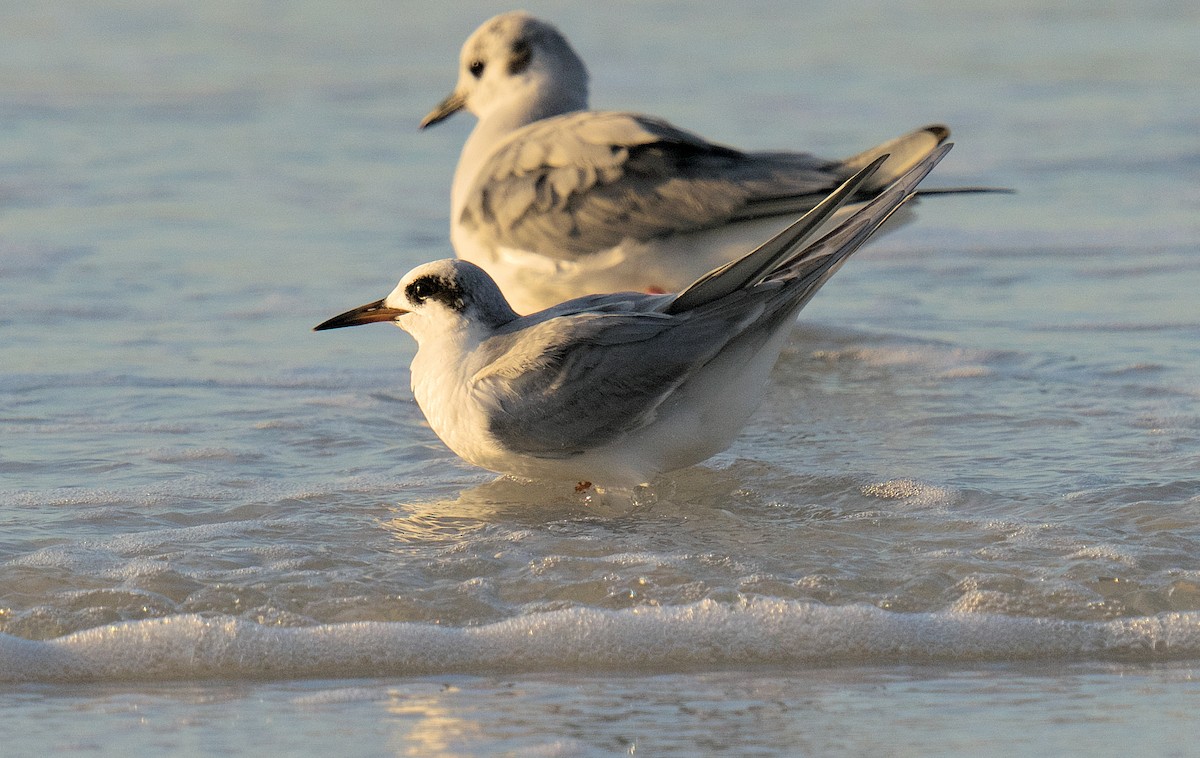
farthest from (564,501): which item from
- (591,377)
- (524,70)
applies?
(524,70)

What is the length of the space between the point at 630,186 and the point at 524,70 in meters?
1.78

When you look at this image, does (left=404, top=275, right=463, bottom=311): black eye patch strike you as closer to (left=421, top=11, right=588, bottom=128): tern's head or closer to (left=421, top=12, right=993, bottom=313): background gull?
(left=421, top=12, right=993, bottom=313): background gull

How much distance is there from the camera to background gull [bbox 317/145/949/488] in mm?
5078

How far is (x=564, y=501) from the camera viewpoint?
5379 millimetres

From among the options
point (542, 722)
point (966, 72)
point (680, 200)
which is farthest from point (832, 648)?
point (966, 72)

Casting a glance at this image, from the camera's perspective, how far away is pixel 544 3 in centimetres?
1694

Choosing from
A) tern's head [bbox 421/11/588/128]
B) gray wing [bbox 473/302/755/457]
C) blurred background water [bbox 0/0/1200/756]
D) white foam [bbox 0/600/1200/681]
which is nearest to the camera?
blurred background water [bbox 0/0/1200/756]

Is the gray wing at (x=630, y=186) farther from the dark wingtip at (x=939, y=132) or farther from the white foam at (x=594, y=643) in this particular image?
the white foam at (x=594, y=643)

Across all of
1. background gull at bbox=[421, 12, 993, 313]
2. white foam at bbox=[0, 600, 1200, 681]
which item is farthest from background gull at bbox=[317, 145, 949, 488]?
background gull at bbox=[421, 12, 993, 313]

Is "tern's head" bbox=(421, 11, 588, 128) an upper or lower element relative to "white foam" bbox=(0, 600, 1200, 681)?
upper

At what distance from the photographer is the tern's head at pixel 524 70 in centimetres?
897

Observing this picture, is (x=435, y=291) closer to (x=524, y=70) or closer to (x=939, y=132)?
(x=939, y=132)

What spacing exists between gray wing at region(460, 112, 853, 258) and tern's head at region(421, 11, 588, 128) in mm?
1261

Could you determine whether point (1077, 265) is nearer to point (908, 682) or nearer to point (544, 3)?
point (908, 682)
